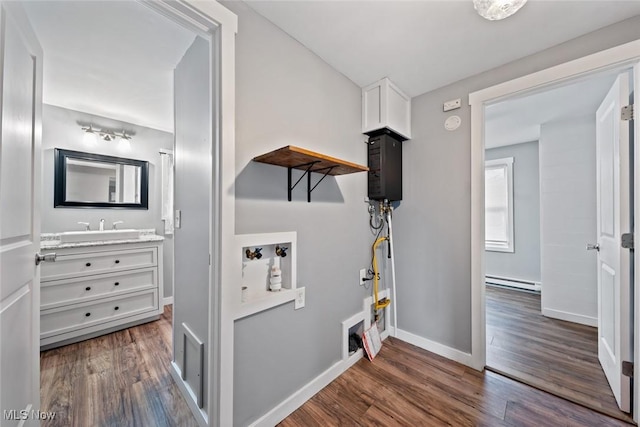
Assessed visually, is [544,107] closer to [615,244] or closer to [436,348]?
[615,244]

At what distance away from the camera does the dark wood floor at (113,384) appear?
1449mm

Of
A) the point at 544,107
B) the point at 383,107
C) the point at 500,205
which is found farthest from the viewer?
the point at 500,205

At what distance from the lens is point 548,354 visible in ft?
6.85

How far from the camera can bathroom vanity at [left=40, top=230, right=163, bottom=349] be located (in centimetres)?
218

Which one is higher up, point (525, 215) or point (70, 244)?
point (525, 215)

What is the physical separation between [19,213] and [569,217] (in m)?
4.53

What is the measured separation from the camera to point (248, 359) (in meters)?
1.30

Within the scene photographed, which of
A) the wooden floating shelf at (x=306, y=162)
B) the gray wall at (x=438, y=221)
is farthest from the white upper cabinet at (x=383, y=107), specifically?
the wooden floating shelf at (x=306, y=162)

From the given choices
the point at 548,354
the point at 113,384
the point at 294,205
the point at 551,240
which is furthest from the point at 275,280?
the point at 551,240

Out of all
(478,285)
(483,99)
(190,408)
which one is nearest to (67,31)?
(190,408)

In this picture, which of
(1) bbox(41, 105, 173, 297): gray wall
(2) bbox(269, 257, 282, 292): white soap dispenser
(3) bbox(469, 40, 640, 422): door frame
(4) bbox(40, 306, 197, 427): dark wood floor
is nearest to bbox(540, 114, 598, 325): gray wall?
(3) bbox(469, 40, 640, 422): door frame

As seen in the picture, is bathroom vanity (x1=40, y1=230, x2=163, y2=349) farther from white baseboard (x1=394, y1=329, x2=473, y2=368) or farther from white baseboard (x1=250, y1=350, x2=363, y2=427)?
white baseboard (x1=394, y1=329, x2=473, y2=368)

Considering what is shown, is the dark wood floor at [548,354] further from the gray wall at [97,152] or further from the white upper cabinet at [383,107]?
the gray wall at [97,152]

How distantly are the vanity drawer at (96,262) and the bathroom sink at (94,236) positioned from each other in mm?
191
